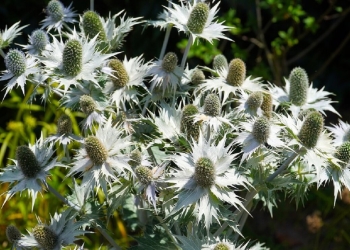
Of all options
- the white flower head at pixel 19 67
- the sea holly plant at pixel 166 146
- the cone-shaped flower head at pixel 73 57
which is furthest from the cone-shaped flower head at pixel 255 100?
the white flower head at pixel 19 67

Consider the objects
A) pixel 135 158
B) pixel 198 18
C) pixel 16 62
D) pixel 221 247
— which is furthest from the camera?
pixel 198 18

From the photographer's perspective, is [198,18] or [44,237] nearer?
[44,237]

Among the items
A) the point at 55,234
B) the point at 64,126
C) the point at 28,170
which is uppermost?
the point at 64,126

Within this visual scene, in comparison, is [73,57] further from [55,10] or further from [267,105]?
[267,105]

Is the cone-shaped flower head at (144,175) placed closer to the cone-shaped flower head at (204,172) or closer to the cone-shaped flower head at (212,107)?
the cone-shaped flower head at (204,172)

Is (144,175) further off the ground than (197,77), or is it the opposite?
(197,77)

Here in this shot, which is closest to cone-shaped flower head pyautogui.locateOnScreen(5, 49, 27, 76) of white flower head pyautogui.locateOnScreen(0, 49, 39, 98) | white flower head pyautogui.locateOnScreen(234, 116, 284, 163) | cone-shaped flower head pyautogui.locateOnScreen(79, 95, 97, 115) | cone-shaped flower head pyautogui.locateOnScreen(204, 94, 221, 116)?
white flower head pyautogui.locateOnScreen(0, 49, 39, 98)

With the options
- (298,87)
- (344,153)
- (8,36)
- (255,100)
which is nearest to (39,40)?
(8,36)

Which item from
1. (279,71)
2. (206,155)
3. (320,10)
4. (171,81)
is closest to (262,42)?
(279,71)
